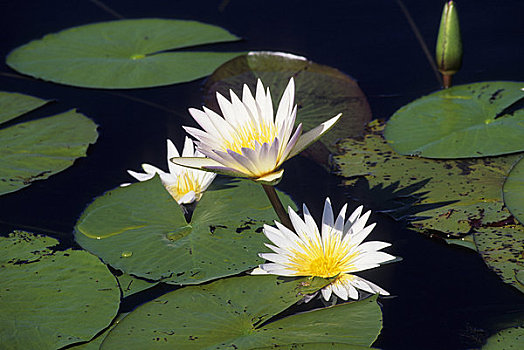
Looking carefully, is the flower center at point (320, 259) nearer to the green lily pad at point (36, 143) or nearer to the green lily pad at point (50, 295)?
the green lily pad at point (50, 295)

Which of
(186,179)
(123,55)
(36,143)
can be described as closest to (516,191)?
(186,179)

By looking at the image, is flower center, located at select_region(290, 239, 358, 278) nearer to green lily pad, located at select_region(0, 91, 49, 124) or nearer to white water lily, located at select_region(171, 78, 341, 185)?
white water lily, located at select_region(171, 78, 341, 185)

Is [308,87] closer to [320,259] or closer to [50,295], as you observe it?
[320,259]

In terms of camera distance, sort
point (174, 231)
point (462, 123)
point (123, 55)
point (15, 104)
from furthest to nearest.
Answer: point (123, 55) < point (15, 104) < point (462, 123) < point (174, 231)

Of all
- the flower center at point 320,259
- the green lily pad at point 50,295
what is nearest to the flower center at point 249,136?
the flower center at point 320,259

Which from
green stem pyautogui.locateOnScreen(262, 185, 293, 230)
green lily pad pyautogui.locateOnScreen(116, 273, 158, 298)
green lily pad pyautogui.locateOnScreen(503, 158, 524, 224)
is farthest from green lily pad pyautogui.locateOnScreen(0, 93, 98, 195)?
green lily pad pyautogui.locateOnScreen(503, 158, 524, 224)

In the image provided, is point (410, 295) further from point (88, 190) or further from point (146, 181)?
point (88, 190)

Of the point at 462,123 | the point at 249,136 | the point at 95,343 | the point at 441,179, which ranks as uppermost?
the point at 249,136
